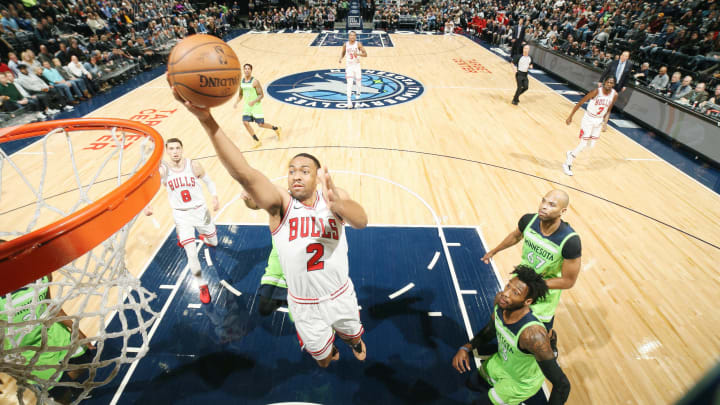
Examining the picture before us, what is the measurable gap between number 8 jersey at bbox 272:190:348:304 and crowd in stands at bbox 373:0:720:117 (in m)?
9.33

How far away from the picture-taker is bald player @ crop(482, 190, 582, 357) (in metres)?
2.96

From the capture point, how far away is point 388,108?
390 inches

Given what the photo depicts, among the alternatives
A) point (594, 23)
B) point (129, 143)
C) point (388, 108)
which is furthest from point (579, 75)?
point (129, 143)

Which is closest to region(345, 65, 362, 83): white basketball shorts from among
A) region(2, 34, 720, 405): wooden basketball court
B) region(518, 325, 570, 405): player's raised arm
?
region(2, 34, 720, 405): wooden basketball court

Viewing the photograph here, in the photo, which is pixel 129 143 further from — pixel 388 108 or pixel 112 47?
pixel 112 47

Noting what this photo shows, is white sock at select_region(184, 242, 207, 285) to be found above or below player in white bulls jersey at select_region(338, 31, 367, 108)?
below

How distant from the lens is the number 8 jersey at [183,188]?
3.87m

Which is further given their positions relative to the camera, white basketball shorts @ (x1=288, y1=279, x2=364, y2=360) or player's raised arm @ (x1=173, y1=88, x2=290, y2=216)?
white basketball shorts @ (x1=288, y1=279, x2=364, y2=360)

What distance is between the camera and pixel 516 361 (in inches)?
103

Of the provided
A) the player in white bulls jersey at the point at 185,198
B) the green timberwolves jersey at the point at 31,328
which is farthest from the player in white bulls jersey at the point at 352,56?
the green timberwolves jersey at the point at 31,328

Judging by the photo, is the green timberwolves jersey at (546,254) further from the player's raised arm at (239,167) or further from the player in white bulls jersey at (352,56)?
the player in white bulls jersey at (352,56)

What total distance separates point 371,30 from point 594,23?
42.7 ft

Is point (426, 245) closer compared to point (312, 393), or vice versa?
point (312, 393)

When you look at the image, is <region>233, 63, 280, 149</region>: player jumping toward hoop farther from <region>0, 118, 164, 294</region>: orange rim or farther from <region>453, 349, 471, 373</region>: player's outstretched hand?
<region>453, 349, 471, 373</region>: player's outstretched hand
